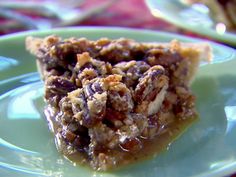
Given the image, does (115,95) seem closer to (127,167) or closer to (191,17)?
(127,167)

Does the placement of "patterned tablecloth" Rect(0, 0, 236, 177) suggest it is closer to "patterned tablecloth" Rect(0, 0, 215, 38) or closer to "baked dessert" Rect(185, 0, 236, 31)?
"patterned tablecloth" Rect(0, 0, 215, 38)

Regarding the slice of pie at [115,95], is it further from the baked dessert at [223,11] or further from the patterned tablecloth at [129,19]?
the patterned tablecloth at [129,19]

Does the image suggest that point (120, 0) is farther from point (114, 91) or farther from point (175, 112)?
point (114, 91)

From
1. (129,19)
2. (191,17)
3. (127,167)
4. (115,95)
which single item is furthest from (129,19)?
(127,167)

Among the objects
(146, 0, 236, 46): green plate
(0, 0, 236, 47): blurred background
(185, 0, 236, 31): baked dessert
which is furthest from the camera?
(185, 0, 236, 31): baked dessert

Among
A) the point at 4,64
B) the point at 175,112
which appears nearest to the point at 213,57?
the point at 175,112

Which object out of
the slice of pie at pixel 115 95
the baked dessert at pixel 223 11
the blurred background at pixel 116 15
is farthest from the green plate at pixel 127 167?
the baked dessert at pixel 223 11

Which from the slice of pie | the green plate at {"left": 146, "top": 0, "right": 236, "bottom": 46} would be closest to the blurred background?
the green plate at {"left": 146, "top": 0, "right": 236, "bottom": 46}
